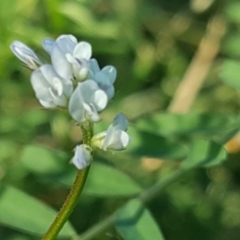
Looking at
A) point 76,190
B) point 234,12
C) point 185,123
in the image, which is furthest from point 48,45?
point 234,12

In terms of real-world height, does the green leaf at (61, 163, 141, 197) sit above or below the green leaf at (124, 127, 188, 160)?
below

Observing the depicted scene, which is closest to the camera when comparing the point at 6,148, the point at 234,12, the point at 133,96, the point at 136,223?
the point at 136,223

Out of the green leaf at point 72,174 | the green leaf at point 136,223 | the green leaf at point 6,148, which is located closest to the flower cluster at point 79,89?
the green leaf at point 136,223

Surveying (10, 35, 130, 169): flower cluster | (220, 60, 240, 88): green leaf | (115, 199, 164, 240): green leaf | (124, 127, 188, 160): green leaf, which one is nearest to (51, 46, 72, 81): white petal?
(10, 35, 130, 169): flower cluster

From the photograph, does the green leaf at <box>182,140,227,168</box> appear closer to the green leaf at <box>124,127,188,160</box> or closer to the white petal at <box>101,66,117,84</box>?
the green leaf at <box>124,127,188,160</box>

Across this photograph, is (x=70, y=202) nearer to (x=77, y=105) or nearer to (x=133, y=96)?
(x=77, y=105)
